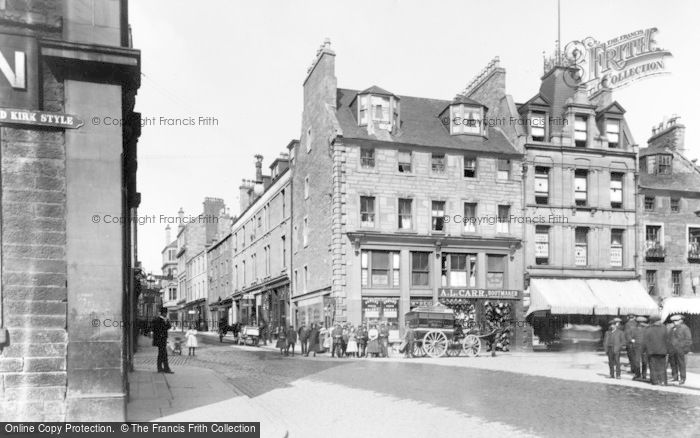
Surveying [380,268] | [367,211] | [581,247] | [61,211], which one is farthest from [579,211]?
[61,211]

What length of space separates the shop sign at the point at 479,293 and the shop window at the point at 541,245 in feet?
7.43

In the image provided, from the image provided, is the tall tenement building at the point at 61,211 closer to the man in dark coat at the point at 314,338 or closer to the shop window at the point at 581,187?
the man in dark coat at the point at 314,338

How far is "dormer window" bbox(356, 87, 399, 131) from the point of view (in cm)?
3234

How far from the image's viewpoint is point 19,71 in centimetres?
870

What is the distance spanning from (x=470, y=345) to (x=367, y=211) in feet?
27.8

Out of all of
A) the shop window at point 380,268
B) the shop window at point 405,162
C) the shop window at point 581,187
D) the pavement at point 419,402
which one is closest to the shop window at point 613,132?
the shop window at point 581,187

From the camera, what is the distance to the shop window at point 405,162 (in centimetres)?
3222

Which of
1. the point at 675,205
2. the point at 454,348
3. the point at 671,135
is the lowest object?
the point at 454,348

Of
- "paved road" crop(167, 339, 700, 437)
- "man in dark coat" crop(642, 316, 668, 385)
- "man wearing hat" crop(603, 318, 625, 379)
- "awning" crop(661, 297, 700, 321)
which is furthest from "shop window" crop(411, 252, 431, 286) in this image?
"man in dark coat" crop(642, 316, 668, 385)

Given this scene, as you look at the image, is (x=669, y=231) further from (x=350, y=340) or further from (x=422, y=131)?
(x=350, y=340)

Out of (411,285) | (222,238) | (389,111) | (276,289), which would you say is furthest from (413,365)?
(222,238)

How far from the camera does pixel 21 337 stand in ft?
28.6

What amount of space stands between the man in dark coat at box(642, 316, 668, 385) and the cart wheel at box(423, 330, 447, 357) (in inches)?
404

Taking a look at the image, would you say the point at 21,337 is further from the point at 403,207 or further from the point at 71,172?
the point at 403,207
